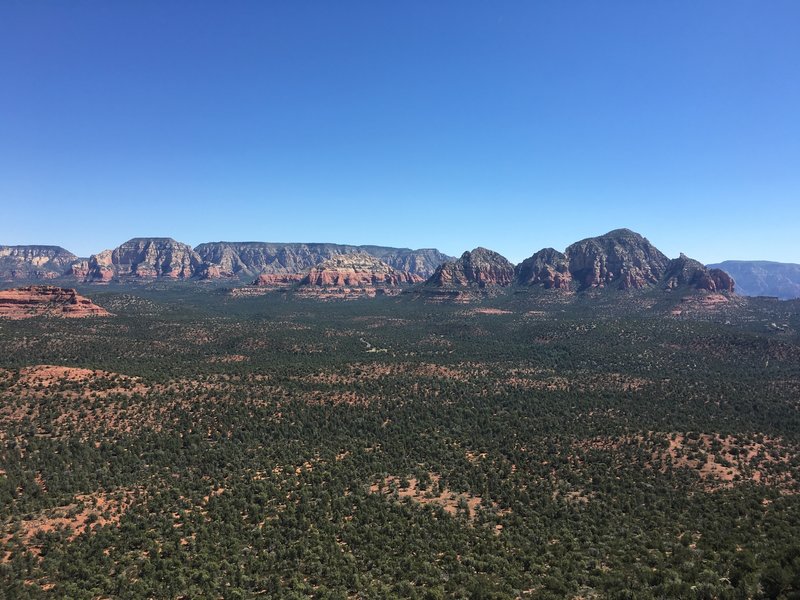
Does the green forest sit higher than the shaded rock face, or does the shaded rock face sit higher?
the shaded rock face

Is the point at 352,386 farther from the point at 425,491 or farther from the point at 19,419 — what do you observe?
the point at 19,419

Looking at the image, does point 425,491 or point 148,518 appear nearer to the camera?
point 148,518

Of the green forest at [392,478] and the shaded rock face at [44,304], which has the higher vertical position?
the shaded rock face at [44,304]

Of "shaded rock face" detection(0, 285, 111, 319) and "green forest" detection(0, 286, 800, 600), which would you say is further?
"shaded rock face" detection(0, 285, 111, 319)

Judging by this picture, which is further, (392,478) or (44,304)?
(44,304)

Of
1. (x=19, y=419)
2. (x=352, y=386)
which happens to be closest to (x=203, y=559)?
(x=19, y=419)

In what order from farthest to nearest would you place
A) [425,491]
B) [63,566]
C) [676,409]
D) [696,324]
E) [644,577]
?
[696,324]
[676,409]
[425,491]
[63,566]
[644,577]

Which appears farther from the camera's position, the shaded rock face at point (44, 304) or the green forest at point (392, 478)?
the shaded rock face at point (44, 304)

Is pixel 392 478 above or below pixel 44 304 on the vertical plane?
below
